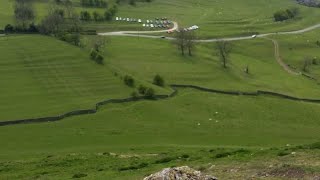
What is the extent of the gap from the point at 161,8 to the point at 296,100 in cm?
10955

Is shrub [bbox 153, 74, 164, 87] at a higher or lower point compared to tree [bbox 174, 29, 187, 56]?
lower

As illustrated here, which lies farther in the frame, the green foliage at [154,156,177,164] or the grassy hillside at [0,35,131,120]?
the grassy hillside at [0,35,131,120]

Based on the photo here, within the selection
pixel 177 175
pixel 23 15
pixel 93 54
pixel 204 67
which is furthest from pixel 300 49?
pixel 177 175

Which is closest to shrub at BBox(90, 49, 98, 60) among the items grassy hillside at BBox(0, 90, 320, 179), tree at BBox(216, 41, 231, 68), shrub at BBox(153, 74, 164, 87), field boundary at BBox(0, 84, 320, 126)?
shrub at BBox(153, 74, 164, 87)

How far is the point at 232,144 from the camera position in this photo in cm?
6806

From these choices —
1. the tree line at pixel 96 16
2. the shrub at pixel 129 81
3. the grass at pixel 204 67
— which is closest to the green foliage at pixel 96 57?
the grass at pixel 204 67

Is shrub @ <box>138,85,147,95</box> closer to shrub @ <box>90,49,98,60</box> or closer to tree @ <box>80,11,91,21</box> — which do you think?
shrub @ <box>90,49,98,60</box>

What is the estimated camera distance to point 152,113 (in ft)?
277

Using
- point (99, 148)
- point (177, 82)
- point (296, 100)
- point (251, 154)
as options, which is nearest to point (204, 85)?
point (177, 82)

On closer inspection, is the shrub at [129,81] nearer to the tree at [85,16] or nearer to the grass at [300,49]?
the grass at [300,49]

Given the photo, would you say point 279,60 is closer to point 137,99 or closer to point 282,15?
point 282,15

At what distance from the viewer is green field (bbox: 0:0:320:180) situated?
43938 millimetres

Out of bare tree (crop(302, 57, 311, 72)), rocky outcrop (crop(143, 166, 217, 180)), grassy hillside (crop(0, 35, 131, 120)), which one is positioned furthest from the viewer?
bare tree (crop(302, 57, 311, 72))

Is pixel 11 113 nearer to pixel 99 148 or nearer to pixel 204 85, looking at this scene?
pixel 99 148
